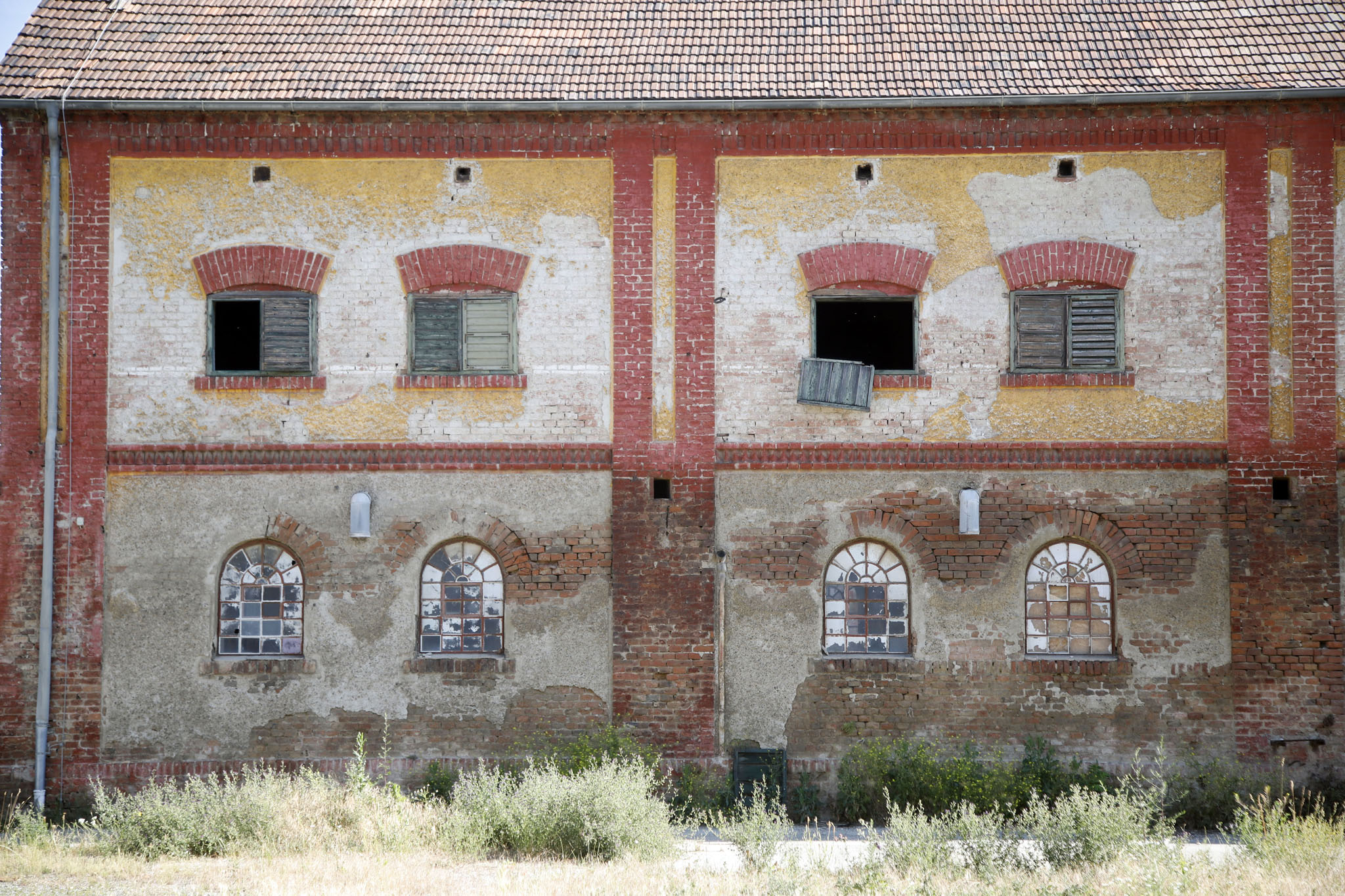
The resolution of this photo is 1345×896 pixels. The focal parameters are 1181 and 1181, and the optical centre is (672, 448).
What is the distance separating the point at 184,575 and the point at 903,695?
7603 mm

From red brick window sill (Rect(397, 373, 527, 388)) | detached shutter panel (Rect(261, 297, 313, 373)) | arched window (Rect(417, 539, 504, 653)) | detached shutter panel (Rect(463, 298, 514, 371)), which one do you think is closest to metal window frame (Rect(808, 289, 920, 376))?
red brick window sill (Rect(397, 373, 527, 388))

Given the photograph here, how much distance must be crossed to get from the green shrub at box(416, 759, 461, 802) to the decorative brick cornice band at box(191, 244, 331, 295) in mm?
5176

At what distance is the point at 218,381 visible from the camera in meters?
12.5

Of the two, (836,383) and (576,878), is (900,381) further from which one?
(576,878)

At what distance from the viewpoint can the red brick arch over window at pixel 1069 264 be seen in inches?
490

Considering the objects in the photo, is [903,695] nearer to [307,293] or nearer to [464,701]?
[464,701]

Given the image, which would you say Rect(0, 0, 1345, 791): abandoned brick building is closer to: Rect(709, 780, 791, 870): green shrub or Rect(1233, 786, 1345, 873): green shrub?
Rect(1233, 786, 1345, 873): green shrub

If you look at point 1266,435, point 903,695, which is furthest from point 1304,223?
point 903,695

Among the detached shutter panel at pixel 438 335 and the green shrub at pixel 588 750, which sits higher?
the detached shutter panel at pixel 438 335

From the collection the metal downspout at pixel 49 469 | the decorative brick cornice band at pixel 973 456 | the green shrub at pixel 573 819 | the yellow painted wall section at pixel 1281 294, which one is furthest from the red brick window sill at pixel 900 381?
the metal downspout at pixel 49 469

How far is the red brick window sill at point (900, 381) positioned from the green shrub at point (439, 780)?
5.95 metres

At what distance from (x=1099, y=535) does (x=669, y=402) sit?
15.4ft

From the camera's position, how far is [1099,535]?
1232cm

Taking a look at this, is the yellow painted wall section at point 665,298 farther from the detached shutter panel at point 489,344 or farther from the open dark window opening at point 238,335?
the open dark window opening at point 238,335
